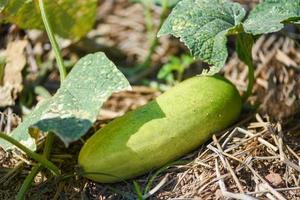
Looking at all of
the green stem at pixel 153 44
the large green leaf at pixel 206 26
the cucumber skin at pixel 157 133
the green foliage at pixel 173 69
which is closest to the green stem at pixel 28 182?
the cucumber skin at pixel 157 133

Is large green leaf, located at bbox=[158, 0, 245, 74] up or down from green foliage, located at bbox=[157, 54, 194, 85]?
up

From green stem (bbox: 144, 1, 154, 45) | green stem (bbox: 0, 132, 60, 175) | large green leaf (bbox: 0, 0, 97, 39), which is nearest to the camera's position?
green stem (bbox: 0, 132, 60, 175)

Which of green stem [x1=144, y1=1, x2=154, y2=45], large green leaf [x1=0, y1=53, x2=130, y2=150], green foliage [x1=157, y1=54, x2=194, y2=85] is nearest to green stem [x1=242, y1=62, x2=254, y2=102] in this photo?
green foliage [x1=157, y1=54, x2=194, y2=85]

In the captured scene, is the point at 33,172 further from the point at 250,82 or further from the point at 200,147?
the point at 250,82

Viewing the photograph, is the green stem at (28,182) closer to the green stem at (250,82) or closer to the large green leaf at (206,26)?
the large green leaf at (206,26)

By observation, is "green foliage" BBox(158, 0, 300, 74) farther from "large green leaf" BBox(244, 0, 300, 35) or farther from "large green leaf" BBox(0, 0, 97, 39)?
"large green leaf" BBox(0, 0, 97, 39)
